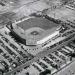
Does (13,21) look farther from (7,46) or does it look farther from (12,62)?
(12,62)

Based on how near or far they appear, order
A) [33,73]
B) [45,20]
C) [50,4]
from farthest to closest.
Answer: [50,4] → [45,20] → [33,73]

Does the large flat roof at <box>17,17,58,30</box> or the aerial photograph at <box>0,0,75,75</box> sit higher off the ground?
the large flat roof at <box>17,17,58,30</box>

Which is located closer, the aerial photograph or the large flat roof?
the aerial photograph

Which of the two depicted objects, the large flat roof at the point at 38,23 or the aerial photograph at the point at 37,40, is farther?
the large flat roof at the point at 38,23

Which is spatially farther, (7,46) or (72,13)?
(72,13)

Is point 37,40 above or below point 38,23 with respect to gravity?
below

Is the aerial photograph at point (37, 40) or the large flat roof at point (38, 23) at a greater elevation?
the large flat roof at point (38, 23)

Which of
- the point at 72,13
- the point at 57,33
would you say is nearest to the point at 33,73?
the point at 57,33

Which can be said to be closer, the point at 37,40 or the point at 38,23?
the point at 37,40
